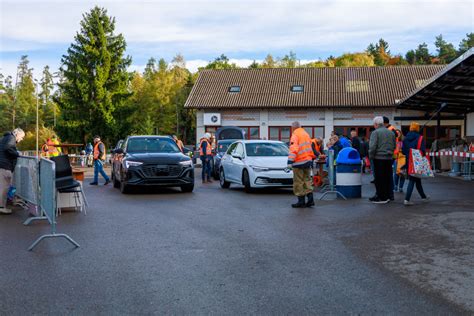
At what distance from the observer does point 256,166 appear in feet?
51.9

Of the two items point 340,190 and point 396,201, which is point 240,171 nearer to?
point 340,190

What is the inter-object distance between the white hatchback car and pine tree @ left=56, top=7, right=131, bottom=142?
38872mm

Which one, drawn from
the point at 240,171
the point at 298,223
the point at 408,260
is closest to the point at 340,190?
the point at 240,171

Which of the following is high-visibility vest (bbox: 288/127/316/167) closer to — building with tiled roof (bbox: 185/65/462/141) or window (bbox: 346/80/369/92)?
building with tiled roof (bbox: 185/65/462/141)

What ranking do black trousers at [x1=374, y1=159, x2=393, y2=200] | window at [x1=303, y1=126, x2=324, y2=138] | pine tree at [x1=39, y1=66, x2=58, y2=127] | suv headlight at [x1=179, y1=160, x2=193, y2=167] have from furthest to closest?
pine tree at [x1=39, y1=66, x2=58, y2=127], window at [x1=303, y1=126, x2=324, y2=138], suv headlight at [x1=179, y1=160, x2=193, y2=167], black trousers at [x1=374, y1=159, x2=393, y2=200]

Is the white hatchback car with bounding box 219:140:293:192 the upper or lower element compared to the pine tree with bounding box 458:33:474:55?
lower

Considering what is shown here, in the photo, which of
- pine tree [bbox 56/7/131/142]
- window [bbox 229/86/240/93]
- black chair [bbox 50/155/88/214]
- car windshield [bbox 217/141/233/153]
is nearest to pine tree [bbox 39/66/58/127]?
pine tree [bbox 56/7/131/142]

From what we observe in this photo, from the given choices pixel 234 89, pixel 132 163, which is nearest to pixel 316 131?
pixel 234 89

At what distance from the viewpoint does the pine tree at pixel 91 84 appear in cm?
5488

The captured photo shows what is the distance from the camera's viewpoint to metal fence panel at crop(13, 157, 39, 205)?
33.5ft

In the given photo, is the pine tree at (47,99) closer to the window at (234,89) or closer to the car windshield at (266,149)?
the window at (234,89)

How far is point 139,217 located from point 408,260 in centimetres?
562

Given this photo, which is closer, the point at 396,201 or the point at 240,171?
the point at 396,201

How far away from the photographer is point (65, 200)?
40.2ft
